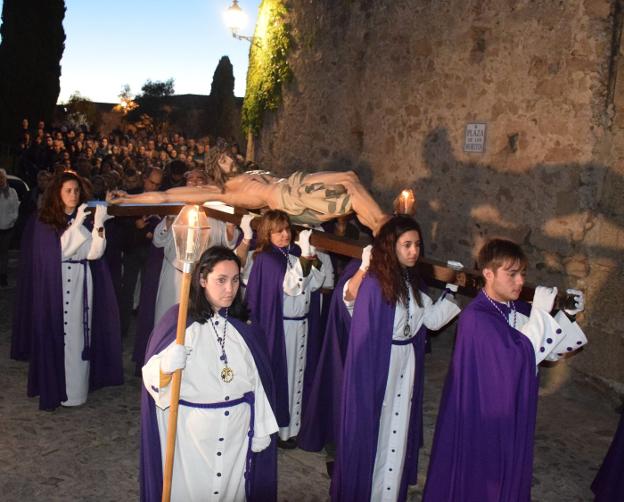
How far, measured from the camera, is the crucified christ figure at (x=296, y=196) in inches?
187

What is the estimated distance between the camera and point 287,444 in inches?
220

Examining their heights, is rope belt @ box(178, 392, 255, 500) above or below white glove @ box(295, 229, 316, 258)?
below

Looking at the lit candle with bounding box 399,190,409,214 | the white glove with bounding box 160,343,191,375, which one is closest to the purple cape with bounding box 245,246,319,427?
the lit candle with bounding box 399,190,409,214

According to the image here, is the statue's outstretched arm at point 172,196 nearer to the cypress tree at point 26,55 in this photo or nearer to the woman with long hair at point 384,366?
the woman with long hair at point 384,366

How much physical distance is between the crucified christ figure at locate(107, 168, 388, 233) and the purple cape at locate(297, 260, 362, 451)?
590 mm

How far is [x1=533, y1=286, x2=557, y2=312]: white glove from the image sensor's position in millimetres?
3578

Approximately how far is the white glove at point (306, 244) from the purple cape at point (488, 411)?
1.41m

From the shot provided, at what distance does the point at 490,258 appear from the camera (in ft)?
12.5

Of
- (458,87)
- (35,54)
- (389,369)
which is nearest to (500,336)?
(389,369)

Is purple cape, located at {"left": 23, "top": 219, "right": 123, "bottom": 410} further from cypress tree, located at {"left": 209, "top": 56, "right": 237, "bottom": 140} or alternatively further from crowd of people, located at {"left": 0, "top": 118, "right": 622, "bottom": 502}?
cypress tree, located at {"left": 209, "top": 56, "right": 237, "bottom": 140}

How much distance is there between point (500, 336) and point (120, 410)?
12.4 feet

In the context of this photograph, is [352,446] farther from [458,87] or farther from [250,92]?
[250,92]

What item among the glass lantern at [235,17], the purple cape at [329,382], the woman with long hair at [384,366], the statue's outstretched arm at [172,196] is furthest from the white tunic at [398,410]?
the glass lantern at [235,17]

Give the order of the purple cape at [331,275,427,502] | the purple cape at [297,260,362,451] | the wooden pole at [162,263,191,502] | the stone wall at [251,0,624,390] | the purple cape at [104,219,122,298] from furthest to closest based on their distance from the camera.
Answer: the purple cape at [104,219,122,298] → the stone wall at [251,0,624,390] → the purple cape at [297,260,362,451] → the purple cape at [331,275,427,502] → the wooden pole at [162,263,191,502]
